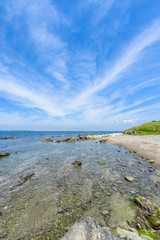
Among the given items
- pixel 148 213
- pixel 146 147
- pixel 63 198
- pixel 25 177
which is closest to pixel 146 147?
pixel 146 147

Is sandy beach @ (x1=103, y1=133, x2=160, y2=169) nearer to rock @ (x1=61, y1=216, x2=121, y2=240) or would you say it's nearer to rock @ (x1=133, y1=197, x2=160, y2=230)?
rock @ (x1=133, y1=197, x2=160, y2=230)

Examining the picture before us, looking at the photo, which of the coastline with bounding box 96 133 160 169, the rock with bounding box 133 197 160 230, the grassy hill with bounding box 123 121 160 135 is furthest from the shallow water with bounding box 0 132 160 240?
the grassy hill with bounding box 123 121 160 135

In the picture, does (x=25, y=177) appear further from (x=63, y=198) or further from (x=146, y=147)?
(x=146, y=147)

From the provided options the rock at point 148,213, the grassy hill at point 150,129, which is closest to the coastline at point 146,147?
the rock at point 148,213

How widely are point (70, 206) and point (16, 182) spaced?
22.4ft

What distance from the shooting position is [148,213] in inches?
218

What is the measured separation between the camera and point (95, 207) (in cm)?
658

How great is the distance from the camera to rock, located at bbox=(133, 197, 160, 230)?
5005mm

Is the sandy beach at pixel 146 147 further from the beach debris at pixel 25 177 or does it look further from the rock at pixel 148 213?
the beach debris at pixel 25 177

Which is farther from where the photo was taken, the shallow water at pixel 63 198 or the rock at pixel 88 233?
the shallow water at pixel 63 198

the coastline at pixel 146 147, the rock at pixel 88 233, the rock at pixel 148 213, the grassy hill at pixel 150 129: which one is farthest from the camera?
the grassy hill at pixel 150 129

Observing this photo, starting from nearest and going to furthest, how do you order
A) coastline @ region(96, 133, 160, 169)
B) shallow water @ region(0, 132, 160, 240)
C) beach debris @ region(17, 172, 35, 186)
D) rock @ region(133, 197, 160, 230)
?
rock @ region(133, 197, 160, 230) < shallow water @ region(0, 132, 160, 240) < beach debris @ region(17, 172, 35, 186) < coastline @ region(96, 133, 160, 169)

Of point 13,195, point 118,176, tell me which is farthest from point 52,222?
point 118,176

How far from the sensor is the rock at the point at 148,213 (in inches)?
197
